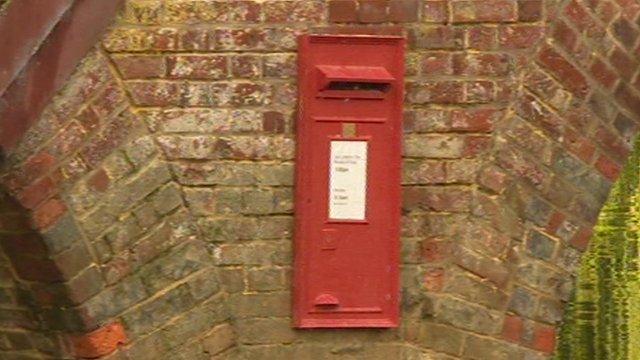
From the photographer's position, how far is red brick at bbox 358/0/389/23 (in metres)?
5.40

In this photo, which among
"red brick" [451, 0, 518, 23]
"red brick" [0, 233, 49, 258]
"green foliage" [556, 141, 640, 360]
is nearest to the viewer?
"red brick" [0, 233, 49, 258]

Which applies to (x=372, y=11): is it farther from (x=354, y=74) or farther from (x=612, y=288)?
(x=612, y=288)

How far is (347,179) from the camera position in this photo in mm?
5410

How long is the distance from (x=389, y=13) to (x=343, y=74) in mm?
265

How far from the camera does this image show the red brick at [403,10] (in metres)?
5.43

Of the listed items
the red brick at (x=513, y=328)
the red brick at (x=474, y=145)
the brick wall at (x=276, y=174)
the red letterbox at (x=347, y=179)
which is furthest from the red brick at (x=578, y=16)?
the red brick at (x=513, y=328)

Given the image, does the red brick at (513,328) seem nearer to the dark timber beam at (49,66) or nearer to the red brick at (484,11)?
the red brick at (484,11)

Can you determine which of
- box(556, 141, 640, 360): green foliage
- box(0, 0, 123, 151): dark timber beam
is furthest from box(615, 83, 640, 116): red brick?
box(556, 141, 640, 360): green foliage

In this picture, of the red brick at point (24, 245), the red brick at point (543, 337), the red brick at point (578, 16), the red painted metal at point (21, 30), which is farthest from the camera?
the red brick at point (543, 337)

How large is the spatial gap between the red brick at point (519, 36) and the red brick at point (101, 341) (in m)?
1.52

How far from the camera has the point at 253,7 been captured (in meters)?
5.34

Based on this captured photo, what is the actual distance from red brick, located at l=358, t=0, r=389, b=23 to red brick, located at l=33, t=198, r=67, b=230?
110 centimetres

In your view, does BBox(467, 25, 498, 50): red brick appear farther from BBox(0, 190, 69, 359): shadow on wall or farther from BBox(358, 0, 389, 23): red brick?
BBox(0, 190, 69, 359): shadow on wall

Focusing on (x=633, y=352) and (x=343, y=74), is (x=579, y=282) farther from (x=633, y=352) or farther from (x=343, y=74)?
(x=343, y=74)
